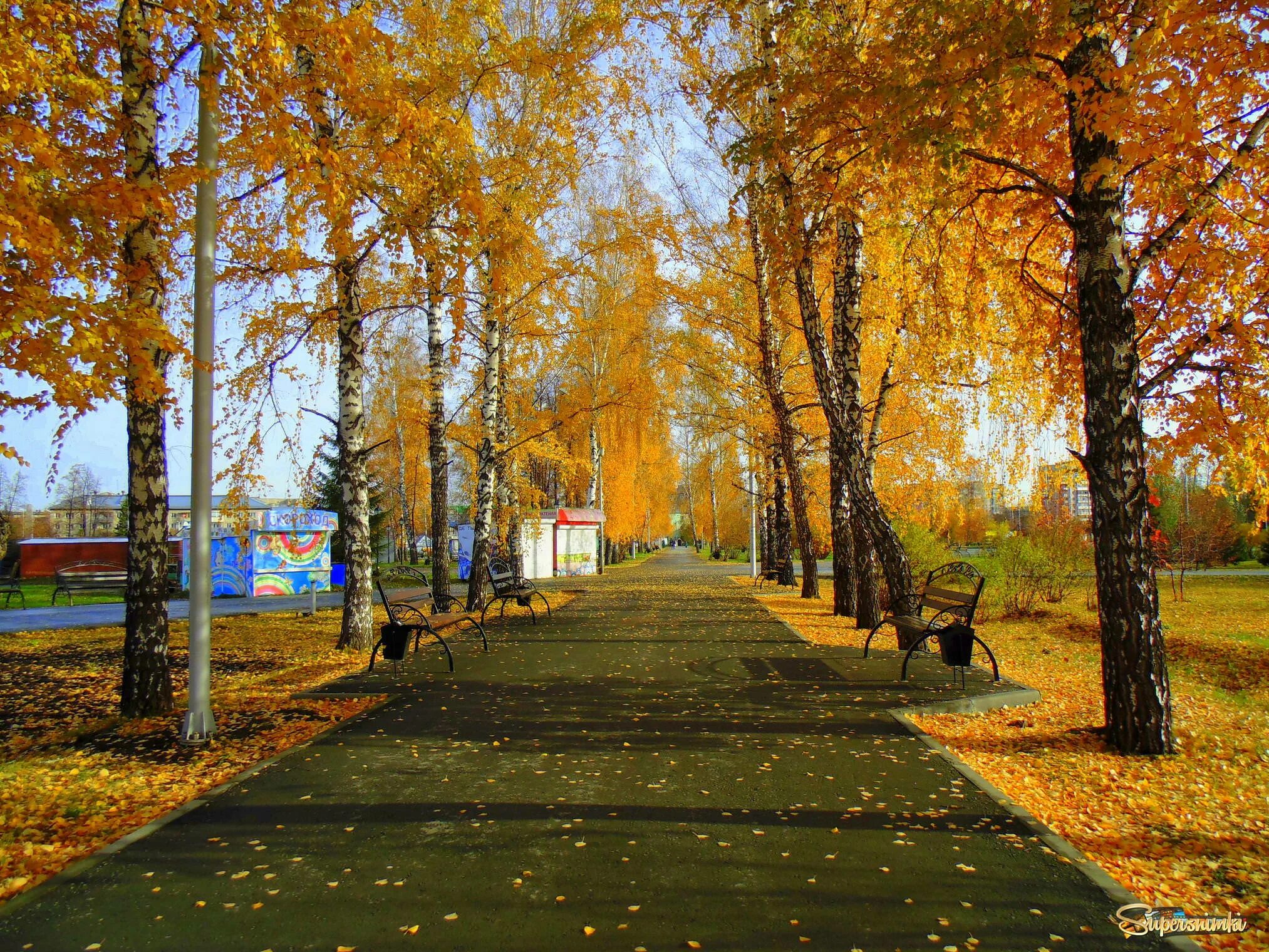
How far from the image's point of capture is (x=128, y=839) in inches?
151

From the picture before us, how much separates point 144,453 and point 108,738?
2.21m

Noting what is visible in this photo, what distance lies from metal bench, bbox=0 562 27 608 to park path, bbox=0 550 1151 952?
55.1 ft

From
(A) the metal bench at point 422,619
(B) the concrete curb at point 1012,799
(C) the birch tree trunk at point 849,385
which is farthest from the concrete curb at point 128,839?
(C) the birch tree trunk at point 849,385

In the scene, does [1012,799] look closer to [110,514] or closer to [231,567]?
[231,567]

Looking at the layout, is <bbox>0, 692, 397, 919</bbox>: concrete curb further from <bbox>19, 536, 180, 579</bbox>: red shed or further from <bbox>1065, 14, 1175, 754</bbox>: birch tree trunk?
<bbox>19, 536, 180, 579</bbox>: red shed

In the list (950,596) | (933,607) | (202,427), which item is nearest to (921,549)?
(933,607)

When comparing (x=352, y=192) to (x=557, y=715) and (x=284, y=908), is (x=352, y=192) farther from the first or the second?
(x=284, y=908)

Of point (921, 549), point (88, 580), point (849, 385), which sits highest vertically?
point (849, 385)

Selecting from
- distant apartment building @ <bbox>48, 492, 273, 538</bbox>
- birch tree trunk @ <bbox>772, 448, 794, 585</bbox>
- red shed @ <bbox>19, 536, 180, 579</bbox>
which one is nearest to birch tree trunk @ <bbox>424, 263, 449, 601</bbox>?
distant apartment building @ <bbox>48, 492, 273, 538</bbox>

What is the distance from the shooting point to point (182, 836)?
152 inches

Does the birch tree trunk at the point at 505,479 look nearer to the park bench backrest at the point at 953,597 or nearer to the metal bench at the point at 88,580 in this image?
the metal bench at the point at 88,580

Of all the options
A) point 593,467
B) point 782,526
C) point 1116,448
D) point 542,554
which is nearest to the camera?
point 1116,448

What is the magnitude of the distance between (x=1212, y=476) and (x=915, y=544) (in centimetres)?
851

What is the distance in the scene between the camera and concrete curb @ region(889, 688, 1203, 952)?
124 inches
